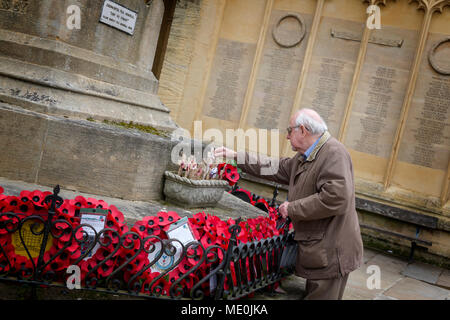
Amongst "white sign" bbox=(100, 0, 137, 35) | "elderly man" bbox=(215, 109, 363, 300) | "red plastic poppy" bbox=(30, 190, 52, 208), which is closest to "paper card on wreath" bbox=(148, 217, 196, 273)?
"elderly man" bbox=(215, 109, 363, 300)

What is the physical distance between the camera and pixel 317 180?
325 cm

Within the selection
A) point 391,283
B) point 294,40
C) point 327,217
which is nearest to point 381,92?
point 294,40

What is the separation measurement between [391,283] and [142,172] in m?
3.72

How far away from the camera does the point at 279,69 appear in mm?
9320

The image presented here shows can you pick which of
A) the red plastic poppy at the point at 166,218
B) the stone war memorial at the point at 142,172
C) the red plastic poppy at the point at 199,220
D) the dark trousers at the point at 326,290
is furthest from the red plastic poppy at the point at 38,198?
the dark trousers at the point at 326,290

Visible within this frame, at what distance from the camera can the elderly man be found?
310 cm

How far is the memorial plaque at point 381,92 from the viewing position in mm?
8406

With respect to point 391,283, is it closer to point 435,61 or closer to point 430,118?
point 430,118

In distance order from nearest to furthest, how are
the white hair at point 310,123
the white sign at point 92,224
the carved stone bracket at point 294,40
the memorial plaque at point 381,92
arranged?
the white sign at point 92,224 → the white hair at point 310,123 → the memorial plaque at point 381,92 → the carved stone bracket at point 294,40

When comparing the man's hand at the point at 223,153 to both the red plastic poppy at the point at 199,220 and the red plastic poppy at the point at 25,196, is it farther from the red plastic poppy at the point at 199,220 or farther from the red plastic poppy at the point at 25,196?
the red plastic poppy at the point at 25,196

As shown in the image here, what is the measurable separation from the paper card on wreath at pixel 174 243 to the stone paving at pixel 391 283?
821mm

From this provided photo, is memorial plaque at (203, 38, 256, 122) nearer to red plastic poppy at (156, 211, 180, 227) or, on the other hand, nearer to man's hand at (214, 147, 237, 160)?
man's hand at (214, 147, 237, 160)

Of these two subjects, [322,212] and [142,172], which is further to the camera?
[142,172]
